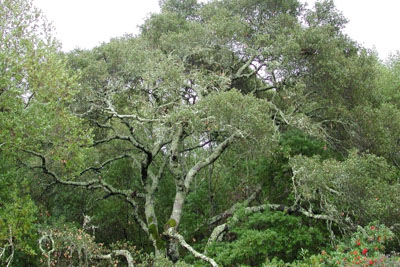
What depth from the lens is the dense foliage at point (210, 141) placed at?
1020cm

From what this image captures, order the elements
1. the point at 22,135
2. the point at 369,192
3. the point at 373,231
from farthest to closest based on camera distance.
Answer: the point at 22,135 → the point at 369,192 → the point at 373,231

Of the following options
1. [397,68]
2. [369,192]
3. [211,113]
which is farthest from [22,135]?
[397,68]

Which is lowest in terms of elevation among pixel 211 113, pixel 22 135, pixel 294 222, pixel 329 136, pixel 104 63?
pixel 294 222

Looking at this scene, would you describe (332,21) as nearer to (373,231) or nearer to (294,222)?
(294,222)

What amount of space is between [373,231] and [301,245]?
320cm

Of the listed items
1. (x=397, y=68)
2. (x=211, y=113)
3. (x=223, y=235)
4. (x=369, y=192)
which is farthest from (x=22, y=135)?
(x=397, y=68)

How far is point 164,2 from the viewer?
21266mm

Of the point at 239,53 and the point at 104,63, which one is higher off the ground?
the point at 104,63

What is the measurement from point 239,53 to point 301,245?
9.20 meters

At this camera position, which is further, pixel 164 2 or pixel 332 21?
pixel 164 2

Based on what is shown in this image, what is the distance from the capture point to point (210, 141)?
15.0 metres

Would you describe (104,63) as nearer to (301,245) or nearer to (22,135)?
(22,135)

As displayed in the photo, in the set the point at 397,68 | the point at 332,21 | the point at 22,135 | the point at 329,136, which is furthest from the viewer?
the point at 397,68

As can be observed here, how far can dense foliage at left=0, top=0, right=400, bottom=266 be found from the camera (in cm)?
1020
